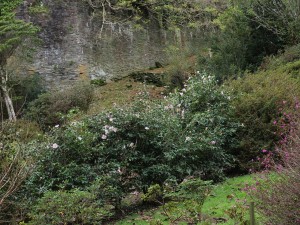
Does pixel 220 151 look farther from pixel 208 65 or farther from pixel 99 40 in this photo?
pixel 99 40

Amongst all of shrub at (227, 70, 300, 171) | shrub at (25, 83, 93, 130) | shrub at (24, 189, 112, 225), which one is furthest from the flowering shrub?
shrub at (25, 83, 93, 130)

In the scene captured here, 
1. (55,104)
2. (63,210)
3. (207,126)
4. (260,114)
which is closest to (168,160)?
(207,126)

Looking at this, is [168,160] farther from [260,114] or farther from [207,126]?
[260,114]

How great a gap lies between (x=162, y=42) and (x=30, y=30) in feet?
35.6

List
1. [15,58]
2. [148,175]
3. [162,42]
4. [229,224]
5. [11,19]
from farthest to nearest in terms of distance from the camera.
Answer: [162,42], [15,58], [11,19], [148,175], [229,224]

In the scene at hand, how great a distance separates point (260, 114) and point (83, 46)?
637 inches

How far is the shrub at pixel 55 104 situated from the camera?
16531 mm

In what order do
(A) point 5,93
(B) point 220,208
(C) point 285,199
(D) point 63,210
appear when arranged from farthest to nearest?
(A) point 5,93 → (B) point 220,208 → (D) point 63,210 → (C) point 285,199

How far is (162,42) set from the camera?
88.0 feet

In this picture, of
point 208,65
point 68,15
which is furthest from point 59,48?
point 208,65

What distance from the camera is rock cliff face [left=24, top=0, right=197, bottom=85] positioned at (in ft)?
73.1

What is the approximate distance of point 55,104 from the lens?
17.0 m

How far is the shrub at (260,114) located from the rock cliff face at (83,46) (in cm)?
1488

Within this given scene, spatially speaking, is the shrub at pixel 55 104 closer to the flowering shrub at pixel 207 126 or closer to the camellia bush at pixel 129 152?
the flowering shrub at pixel 207 126
